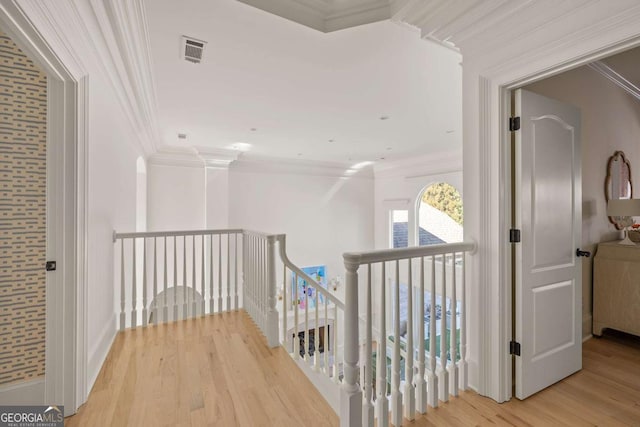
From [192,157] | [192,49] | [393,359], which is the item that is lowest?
[393,359]

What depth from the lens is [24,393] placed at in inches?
61.4

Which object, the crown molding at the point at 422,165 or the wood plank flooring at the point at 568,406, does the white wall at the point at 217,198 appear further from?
the wood plank flooring at the point at 568,406

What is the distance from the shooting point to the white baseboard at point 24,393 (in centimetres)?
152

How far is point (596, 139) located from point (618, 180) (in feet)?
1.72

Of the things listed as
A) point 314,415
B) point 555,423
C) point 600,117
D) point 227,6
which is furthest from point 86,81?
point 600,117

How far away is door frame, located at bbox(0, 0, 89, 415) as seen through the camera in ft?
5.18

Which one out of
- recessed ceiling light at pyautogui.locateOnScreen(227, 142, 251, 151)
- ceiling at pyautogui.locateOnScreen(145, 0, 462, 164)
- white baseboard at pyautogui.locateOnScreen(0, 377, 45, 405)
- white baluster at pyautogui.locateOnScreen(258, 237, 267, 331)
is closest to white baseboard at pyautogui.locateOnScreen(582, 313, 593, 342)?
ceiling at pyautogui.locateOnScreen(145, 0, 462, 164)

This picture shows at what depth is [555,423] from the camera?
Answer: 5.11 feet

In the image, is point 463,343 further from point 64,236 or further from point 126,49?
point 126,49

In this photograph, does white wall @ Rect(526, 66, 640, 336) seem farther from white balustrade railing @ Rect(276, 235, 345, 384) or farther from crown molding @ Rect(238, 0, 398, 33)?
white balustrade railing @ Rect(276, 235, 345, 384)

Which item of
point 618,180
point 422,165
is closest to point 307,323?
point 618,180

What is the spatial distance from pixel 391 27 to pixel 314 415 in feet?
8.07

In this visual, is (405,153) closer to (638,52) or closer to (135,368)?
(638,52)

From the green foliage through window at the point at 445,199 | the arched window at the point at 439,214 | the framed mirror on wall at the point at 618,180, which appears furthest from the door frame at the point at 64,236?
the green foliage through window at the point at 445,199
